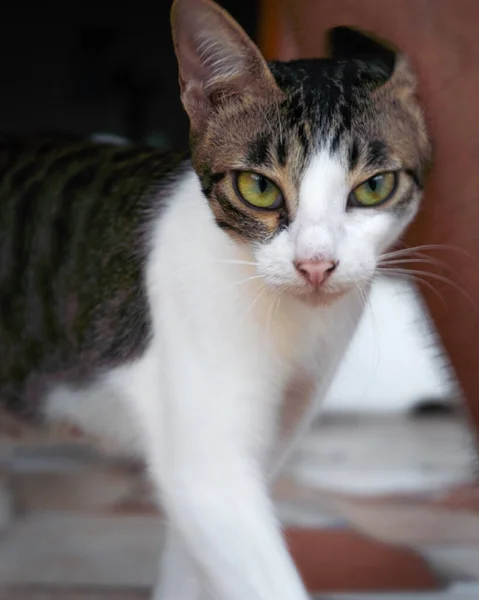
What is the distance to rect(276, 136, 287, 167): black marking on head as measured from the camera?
665 millimetres

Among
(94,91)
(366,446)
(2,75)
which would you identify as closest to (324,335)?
(94,91)

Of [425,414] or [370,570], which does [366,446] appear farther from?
[370,570]

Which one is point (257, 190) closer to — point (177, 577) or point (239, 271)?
point (239, 271)

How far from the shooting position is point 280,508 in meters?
1.37

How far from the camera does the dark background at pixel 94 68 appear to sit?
1.45m

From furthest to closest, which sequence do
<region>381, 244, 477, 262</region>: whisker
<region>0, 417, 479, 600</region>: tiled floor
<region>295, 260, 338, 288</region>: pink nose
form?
<region>0, 417, 479, 600</region>: tiled floor → <region>381, 244, 477, 262</region>: whisker → <region>295, 260, 338, 288</region>: pink nose

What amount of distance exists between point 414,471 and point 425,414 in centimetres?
58

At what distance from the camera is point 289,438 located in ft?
2.76

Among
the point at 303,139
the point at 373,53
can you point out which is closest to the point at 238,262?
the point at 303,139

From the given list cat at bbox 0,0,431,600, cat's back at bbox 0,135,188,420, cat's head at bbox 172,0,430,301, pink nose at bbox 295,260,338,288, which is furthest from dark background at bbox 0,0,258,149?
pink nose at bbox 295,260,338,288

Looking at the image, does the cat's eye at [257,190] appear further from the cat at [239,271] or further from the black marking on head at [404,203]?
the black marking on head at [404,203]

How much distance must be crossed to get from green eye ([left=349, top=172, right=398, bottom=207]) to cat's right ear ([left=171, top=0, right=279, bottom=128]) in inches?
4.7

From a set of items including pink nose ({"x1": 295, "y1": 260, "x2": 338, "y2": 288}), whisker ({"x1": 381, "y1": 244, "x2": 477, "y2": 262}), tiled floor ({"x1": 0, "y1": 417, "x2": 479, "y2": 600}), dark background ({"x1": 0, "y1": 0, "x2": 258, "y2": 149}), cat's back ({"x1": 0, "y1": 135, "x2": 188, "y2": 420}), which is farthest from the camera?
dark background ({"x1": 0, "y1": 0, "x2": 258, "y2": 149})

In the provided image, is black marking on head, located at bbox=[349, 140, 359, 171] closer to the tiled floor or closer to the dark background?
the tiled floor
